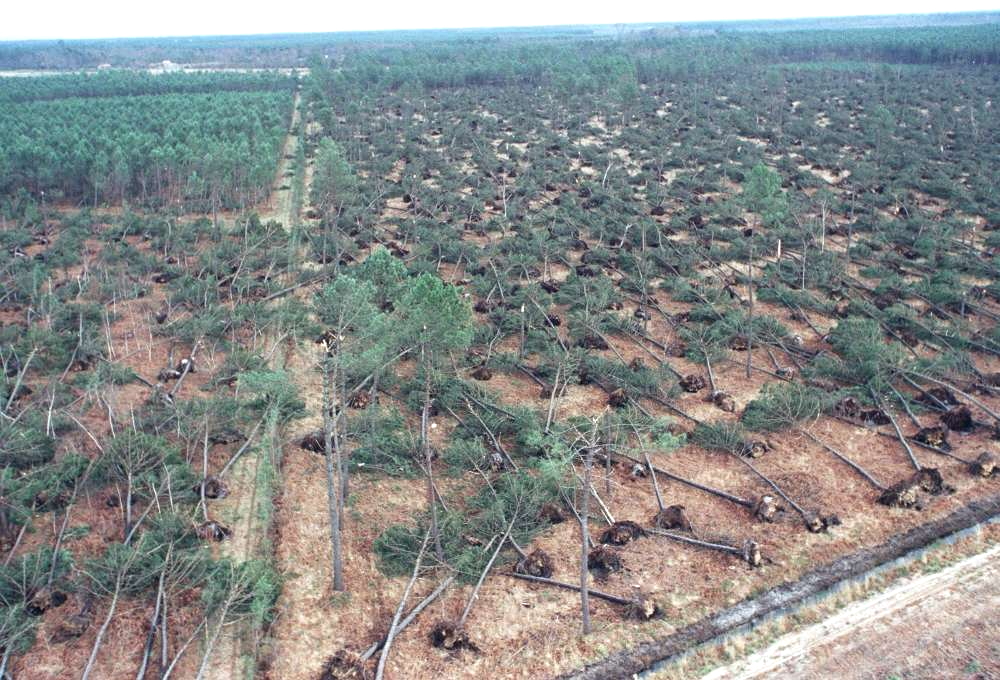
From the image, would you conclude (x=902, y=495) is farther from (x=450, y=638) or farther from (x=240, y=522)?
(x=240, y=522)

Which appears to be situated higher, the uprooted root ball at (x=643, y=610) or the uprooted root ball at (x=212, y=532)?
the uprooted root ball at (x=212, y=532)

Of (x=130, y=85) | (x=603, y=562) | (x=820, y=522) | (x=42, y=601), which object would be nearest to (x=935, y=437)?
(x=820, y=522)

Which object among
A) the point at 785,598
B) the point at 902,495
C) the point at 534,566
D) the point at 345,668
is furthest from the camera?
the point at 902,495

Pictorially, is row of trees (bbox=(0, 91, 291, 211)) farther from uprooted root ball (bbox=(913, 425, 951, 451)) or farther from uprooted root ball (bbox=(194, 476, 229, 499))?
uprooted root ball (bbox=(913, 425, 951, 451))

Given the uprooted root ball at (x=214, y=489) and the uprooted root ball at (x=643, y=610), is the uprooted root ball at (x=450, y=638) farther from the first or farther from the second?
the uprooted root ball at (x=214, y=489)

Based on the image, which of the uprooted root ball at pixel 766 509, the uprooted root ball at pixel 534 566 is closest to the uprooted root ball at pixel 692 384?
the uprooted root ball at pixel 766 509

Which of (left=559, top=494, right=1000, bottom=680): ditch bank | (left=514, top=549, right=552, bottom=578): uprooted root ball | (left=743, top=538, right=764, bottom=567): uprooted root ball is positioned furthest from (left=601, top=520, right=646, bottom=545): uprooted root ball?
(left=559, top=494, right=1000, bottom=680): ditch bank
